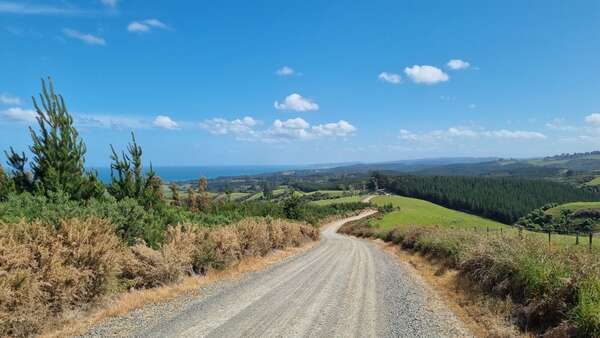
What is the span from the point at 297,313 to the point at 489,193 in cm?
14106

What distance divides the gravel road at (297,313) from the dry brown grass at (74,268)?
108 centimetres

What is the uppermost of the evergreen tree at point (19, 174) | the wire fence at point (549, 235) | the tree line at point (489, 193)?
the evergreen tree at point (19, 174)

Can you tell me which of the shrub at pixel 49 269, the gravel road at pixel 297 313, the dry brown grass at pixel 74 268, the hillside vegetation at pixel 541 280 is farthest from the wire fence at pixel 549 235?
the shrub at pixel 49 269

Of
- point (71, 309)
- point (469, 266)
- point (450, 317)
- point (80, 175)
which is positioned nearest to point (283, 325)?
point (450, 317)

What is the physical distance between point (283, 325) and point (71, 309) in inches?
196

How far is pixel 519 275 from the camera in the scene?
8797mm

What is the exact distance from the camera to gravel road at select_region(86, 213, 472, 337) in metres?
7.57

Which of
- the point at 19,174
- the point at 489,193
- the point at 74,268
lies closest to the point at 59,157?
the point at 19,174

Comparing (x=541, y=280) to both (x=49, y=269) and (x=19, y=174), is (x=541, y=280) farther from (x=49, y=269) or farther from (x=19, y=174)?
(x=19, y=174)

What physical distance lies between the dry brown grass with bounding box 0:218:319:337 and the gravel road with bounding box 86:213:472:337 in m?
1.08

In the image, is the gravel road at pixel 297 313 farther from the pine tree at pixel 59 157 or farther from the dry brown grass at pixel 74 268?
the pine tree at pixel 59 157

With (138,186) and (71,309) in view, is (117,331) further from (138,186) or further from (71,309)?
(138,186)

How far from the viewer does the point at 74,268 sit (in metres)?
8.48

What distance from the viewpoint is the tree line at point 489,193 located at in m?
115
